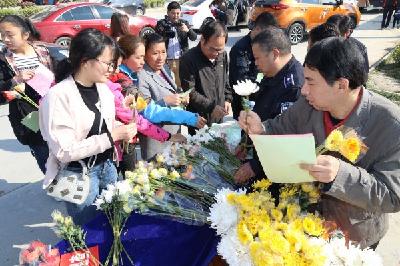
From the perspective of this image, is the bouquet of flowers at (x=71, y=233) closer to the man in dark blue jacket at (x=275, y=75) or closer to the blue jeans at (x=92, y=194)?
the blue jeans at (x=92, y=194)

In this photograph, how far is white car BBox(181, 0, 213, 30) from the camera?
1171 centimetres

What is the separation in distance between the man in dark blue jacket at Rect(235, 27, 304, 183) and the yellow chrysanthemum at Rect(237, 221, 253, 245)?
85 cm

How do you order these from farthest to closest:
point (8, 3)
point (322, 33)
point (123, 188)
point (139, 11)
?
point (8, 3) < point (139, 11) < point (322, 33) < point (123, 188)

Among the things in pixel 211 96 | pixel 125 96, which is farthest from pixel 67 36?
pixel 125 96

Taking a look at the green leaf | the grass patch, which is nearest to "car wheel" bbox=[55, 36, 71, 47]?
the grass patch

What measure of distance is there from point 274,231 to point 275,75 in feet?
3.83

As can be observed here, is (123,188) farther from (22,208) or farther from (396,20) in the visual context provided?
(396,20)

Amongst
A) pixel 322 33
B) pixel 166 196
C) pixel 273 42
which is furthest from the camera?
pixel 322 33

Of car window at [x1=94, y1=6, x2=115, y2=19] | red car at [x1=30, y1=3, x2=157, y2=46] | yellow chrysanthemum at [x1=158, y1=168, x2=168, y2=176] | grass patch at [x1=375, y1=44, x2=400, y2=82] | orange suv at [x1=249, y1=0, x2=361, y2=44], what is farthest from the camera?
orange suv at [x1=249, y1=0, x2=361, y2=44]

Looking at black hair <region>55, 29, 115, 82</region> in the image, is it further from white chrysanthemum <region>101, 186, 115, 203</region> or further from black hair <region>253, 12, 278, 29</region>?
black hair <region>253, 12, 278, 29</region>

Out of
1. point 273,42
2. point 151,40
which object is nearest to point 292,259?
point 273,42

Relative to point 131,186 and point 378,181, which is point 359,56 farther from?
point 131,186

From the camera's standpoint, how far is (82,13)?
991 cm

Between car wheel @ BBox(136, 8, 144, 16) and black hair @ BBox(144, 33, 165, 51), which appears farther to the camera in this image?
car wheel @ BBox(136, 8, 144, 16)
